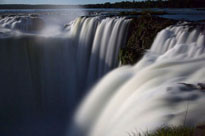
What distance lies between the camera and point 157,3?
120 feet

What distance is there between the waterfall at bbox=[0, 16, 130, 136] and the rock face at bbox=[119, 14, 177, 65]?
466 mm

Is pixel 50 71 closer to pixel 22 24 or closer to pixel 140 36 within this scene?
pixel 140 36

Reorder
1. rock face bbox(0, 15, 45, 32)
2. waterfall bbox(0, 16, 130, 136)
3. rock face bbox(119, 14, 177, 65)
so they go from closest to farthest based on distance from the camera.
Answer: rock face bbox(119, 14, 177, 65) < waterfall bbox(0, 16, 130, 136) < rock face bbox(0, 15, 45, 32)

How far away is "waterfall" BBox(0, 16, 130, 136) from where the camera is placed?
10352 mm

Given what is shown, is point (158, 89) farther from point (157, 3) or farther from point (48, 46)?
point (157, 3)

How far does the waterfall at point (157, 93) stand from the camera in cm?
421

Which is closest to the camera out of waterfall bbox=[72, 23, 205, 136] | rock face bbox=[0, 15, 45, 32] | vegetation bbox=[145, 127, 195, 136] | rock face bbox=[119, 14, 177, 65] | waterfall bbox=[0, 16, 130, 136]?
vegetation bbox=[145, 127, 195, 136]

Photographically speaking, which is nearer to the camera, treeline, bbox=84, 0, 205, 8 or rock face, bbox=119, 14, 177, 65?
rock face, bbox=119, 14, 177, 65

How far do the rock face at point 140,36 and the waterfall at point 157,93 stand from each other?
519mm

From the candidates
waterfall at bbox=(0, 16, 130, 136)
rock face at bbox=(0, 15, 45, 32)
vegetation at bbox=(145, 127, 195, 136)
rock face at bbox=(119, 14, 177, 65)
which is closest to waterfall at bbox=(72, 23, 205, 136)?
vegetation at bbox=(145, 127, 195, 136)

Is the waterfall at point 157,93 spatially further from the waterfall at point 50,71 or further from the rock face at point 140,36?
the waterfall at point 50,71

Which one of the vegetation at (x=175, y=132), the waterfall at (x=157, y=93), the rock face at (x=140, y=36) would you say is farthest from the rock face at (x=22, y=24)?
the vegetation at (x=175, y=132)

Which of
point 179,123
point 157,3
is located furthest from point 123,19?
point 157,3

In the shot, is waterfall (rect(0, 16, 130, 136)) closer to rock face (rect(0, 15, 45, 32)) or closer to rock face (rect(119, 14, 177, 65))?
rock face (rect(119, 14, 177, 65))
